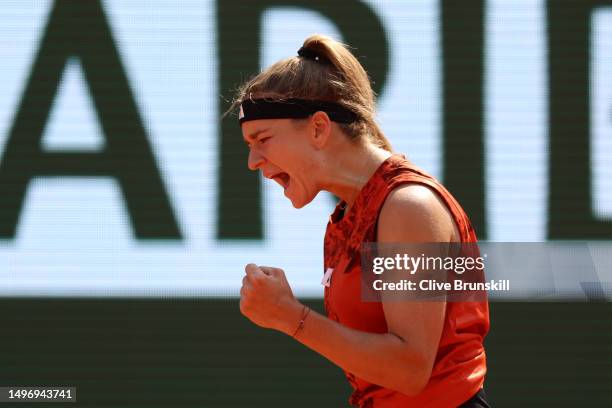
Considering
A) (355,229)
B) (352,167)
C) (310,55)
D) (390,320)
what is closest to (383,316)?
(390,320)

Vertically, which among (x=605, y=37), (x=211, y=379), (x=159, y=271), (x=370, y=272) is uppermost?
(x=605, y=37)

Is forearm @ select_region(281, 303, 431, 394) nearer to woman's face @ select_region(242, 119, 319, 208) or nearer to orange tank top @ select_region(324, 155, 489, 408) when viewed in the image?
orange tank top @ select_region(324, 155, 489, 408)

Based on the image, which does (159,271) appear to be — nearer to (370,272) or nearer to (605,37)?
(605,37)

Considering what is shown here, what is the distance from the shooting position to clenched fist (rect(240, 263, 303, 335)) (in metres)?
1.94

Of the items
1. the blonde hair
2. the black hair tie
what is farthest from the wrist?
the black hair tie

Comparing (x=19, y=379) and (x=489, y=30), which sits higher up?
(x=489, y=30)

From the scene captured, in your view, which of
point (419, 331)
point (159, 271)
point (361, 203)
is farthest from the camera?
point (159, 271)

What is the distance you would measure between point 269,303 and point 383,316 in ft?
0.74

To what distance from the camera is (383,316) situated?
201 centimetres

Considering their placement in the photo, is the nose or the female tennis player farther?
the nose

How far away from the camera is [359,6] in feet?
15.5

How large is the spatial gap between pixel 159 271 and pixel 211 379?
537mm

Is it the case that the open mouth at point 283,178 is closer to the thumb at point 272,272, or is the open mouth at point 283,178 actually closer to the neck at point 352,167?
the neck at point 352,167

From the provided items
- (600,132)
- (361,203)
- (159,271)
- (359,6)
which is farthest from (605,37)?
(361,203)
